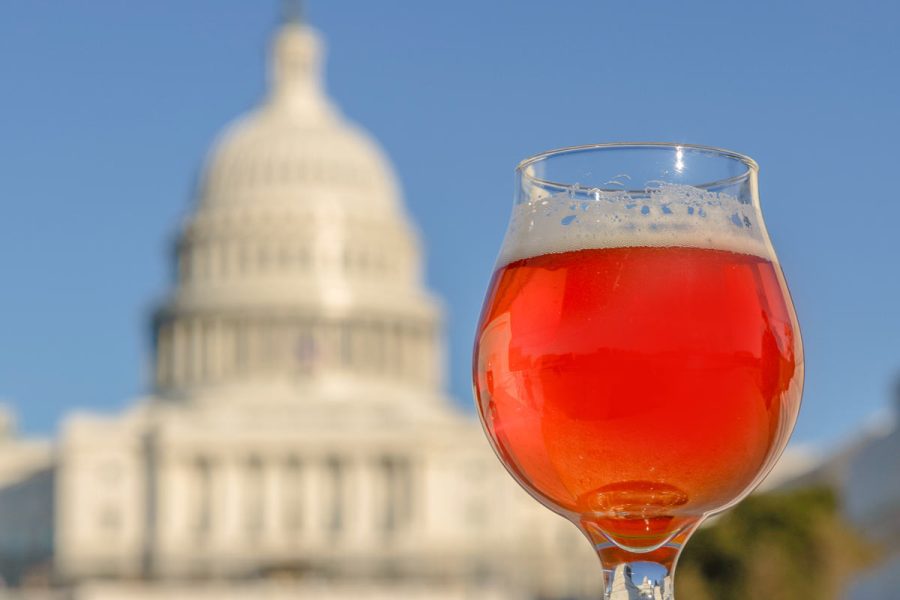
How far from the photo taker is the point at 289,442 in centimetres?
8538

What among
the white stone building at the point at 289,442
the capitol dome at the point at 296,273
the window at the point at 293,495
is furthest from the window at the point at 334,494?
the capitol dome at the point at 296,273

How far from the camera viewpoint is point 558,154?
3.19 metres

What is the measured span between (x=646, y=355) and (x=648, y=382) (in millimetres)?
41

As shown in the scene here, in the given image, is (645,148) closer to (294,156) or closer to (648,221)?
(648,221)

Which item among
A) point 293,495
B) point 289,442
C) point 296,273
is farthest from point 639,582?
point 296,273

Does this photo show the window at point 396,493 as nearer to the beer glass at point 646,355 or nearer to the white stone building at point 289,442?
the white stone building at point 289,442

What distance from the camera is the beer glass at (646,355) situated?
2.97 metres

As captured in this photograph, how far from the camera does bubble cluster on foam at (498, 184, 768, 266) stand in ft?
10.1

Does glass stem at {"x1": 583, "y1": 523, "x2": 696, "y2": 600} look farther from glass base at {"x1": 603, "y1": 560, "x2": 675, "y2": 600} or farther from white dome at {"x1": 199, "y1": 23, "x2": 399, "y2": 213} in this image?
white dome at {"x1": 199, "y1": 23, "x2": 399, "y2": 213}

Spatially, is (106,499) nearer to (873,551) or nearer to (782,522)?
(782,522)

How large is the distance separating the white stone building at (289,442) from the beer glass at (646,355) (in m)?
66.7

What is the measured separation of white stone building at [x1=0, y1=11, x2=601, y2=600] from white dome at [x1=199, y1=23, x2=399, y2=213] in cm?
13

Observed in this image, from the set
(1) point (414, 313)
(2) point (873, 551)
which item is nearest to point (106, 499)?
(1) point (414, 313)

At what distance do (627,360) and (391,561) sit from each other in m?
82.1
